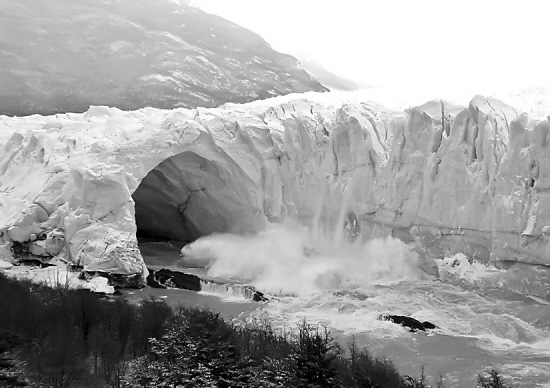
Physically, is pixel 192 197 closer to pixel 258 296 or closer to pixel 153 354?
pixel 258 296

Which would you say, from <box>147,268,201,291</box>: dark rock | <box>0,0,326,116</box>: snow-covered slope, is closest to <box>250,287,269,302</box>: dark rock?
<box>147,268,201,291</box>: dark rock

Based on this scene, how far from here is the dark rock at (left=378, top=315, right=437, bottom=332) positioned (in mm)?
18938

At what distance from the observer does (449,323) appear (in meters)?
19.1

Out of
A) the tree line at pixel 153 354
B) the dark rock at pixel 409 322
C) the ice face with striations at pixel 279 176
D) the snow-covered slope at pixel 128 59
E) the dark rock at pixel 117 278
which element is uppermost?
the snow-covered slope at pixel 128 59

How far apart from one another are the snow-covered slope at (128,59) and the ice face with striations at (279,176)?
5054 cm

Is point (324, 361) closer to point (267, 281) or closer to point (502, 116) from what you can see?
point (267, 281)

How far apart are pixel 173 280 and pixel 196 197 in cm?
709

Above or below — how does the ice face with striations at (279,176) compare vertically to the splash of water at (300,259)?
above

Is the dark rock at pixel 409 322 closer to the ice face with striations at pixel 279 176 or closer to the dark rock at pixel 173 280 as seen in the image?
the ice face with striations at pixel 279 176

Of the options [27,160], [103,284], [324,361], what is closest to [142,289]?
[103,284]

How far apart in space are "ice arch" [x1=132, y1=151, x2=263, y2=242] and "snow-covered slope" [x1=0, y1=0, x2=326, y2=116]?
4920 cm

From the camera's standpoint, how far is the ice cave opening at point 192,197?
29656mm

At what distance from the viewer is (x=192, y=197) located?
31.3 meters

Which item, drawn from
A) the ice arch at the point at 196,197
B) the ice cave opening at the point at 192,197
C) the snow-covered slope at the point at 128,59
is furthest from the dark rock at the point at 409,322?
the snow-covered slope at the point at 128,59
